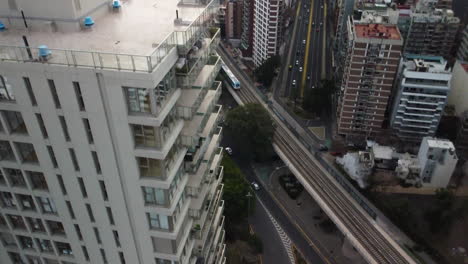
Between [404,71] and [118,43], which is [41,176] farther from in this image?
[404,71]

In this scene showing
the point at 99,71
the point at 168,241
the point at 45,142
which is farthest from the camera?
the point at 168,241

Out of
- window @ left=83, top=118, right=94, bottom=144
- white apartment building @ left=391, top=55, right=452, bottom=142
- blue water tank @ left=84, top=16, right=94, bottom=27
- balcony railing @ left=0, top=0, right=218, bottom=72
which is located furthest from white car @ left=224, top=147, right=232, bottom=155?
balcony railing @ left=0, top=0, right=218, bottom=72

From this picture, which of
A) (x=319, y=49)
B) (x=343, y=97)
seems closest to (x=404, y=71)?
(x=343, y=97)

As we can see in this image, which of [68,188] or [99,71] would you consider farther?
[68,188]

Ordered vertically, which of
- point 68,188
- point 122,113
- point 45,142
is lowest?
point 68,188

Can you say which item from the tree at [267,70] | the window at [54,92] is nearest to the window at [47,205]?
the window at [54,92]

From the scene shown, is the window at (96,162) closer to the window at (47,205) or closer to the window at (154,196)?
the window at (154,196)

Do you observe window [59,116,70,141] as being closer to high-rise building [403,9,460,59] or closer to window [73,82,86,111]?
window [73,82,86,111]
